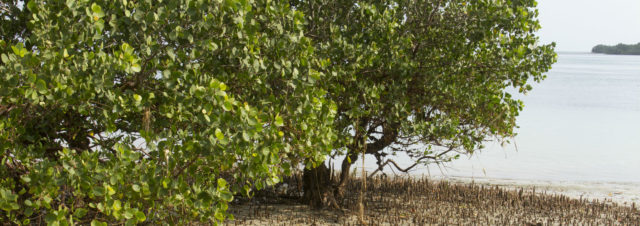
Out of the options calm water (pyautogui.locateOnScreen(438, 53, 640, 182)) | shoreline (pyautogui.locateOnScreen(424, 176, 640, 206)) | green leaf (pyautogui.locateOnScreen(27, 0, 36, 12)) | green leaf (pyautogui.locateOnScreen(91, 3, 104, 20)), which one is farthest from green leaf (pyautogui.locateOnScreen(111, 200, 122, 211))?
shoreline (pyautogui.locateOnScreen(424, 176, 640, 206))

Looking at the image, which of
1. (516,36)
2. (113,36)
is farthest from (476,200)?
(113,36)

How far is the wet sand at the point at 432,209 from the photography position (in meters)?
7.82

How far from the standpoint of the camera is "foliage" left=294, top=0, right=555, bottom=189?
6.66 meters

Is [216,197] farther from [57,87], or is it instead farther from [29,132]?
[29,132]

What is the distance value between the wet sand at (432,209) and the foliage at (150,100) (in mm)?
2701

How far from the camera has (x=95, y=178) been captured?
3.96 m

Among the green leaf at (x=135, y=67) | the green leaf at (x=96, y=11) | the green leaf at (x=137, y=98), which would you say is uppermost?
the green leaf at (x=96, y=11)

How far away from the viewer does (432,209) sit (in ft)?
28.8

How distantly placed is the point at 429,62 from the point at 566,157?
1088cm

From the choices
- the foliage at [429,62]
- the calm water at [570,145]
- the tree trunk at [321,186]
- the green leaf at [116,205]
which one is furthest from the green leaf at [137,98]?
the calm water at [570,145]

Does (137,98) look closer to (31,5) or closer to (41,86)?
(41,86)

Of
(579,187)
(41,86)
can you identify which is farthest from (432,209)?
(41,86)

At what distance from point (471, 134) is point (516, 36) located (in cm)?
134

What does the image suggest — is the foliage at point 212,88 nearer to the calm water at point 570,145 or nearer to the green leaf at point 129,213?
the green leaf at point 129,213
